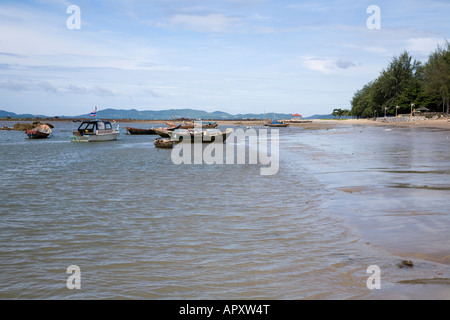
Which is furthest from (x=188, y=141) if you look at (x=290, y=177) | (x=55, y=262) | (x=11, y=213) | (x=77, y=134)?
(x=55, y=262)

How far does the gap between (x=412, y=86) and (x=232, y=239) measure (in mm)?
103492

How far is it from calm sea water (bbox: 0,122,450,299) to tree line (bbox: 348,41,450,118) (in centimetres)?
7487

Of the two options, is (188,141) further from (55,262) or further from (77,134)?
(55,262)

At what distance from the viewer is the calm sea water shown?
17.1ft

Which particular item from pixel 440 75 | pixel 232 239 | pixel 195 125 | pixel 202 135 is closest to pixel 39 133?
pixel 202 135

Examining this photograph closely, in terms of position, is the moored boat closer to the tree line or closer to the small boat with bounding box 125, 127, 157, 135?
the small boat with bounding box 125, 127, 157, 135

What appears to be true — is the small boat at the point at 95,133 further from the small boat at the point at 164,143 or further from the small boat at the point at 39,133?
the small boat at the point at 164,143

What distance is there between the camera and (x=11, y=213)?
1030 cm

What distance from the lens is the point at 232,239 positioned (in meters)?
7.49

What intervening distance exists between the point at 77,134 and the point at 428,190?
151 feet

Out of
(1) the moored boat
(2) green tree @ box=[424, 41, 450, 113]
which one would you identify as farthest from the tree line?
(1) the moored boat

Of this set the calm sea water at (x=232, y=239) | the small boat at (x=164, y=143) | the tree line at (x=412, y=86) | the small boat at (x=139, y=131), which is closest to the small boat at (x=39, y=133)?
the small boat at (x=139, y=131)

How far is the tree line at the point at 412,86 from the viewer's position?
7874cm

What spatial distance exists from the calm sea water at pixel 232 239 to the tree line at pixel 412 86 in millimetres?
74872
